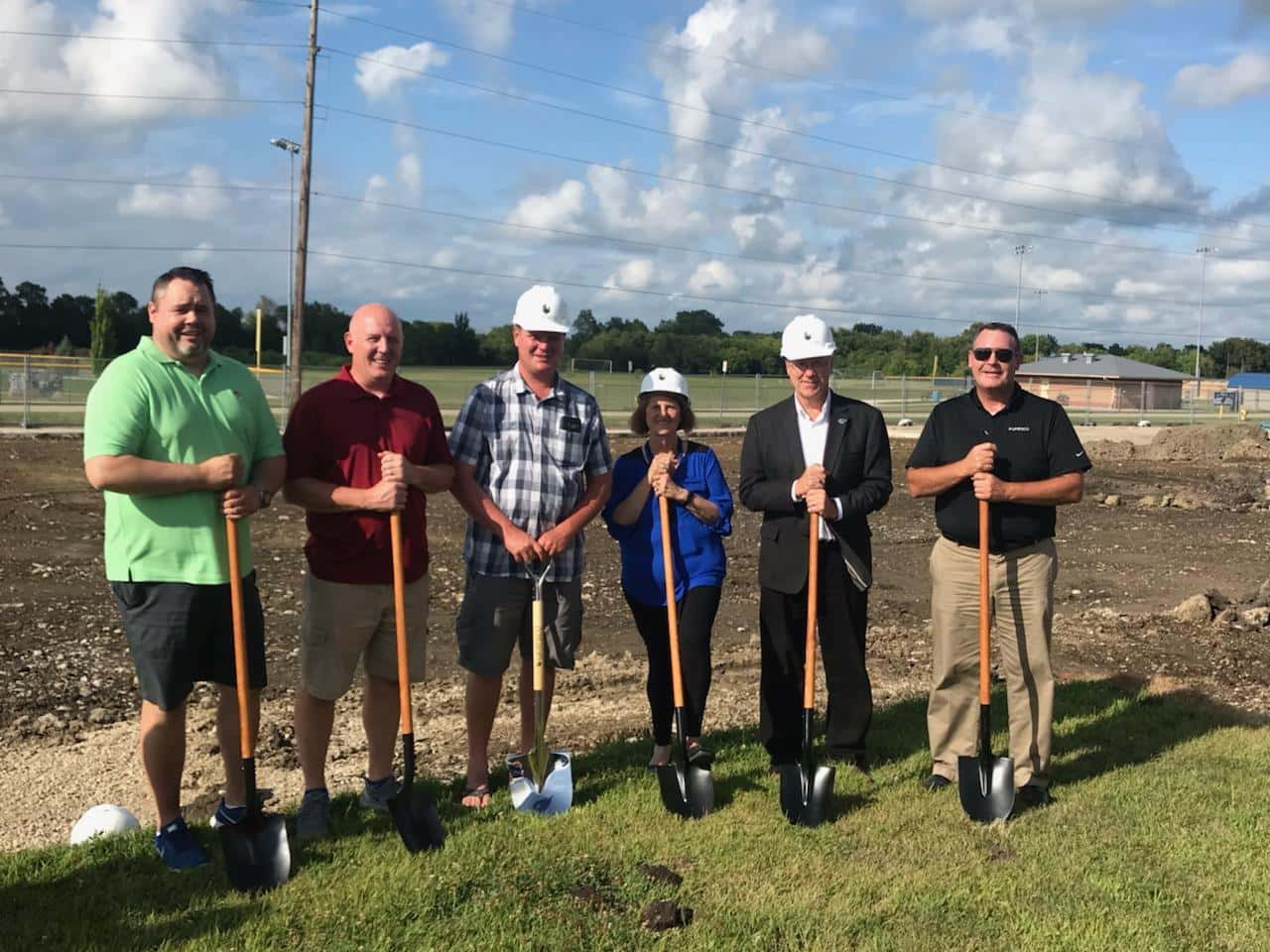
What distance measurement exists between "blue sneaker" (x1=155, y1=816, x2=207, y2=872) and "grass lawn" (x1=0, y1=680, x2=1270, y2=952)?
0.06 meters

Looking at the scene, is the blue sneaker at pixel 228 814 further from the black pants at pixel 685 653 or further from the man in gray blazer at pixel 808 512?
the man in gray blazer at pixel 808 512

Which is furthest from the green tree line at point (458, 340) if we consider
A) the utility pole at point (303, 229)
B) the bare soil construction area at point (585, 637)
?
the bare soil construction area at point (585, 637)

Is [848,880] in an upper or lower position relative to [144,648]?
lower

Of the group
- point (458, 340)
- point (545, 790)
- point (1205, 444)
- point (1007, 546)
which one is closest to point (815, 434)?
point (1007, 546)

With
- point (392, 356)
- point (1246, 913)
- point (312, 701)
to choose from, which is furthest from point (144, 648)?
point (1246, 913)

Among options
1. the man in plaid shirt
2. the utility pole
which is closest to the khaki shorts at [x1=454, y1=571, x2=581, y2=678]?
the man in plaid shirt

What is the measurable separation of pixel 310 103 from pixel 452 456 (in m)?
29.3

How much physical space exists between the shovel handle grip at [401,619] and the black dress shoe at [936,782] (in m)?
2.54

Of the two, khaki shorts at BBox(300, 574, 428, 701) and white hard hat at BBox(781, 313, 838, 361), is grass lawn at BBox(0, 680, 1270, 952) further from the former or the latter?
white hard hat at BBox(781, 313, 838, 361)

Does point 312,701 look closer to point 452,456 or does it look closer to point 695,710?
point 452,456

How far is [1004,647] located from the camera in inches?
221

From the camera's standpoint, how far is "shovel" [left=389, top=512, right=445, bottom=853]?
15.4 feet

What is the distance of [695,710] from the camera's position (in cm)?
581

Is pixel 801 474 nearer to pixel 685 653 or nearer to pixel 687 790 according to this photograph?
pixel 685 653
